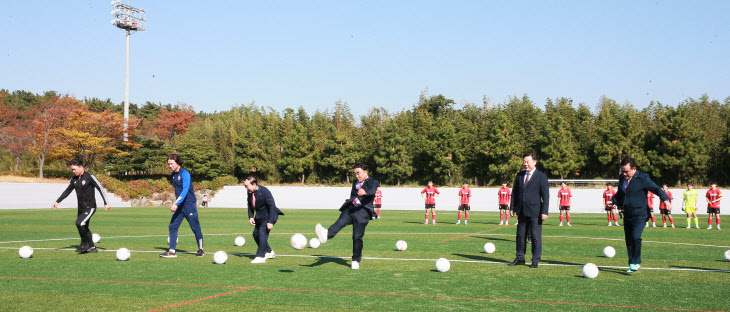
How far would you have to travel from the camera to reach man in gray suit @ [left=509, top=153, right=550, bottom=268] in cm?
1089

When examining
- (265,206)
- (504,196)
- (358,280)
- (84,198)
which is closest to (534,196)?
(358,280)

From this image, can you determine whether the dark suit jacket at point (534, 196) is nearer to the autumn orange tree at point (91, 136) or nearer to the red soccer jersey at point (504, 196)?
the red soccer jersey at point (504, 196)

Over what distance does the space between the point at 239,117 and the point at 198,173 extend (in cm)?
1133

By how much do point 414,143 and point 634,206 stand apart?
46.6 metres

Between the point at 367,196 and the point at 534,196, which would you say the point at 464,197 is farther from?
the point at 367,196

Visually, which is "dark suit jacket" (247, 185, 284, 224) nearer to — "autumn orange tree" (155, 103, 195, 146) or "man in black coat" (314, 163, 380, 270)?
"man in black coat" (314, 163, 380, 270)

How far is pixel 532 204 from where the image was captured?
10930 mm

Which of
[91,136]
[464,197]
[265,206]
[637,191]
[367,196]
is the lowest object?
[464,197]

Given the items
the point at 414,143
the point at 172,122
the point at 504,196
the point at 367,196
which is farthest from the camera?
the point at 172,122

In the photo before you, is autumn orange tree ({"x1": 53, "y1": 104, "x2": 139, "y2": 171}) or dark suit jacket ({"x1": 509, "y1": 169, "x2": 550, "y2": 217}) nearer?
dark suit jacket ({"x1": 509, "y1": 169, "x2": 550, "y2": 217})

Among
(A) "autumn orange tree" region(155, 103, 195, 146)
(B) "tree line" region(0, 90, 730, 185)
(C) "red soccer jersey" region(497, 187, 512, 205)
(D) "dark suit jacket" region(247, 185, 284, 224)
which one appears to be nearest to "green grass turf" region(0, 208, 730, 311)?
(D) "dark suit jacket" region(247, 185, 284, 224)

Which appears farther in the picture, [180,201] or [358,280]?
[180,201]

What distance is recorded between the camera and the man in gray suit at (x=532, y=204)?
10891 millimetres

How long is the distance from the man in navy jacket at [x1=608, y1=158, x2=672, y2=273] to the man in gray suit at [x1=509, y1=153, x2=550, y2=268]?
1410 millimetres
